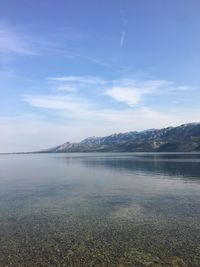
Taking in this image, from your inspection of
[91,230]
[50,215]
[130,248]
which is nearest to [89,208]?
[50,215]

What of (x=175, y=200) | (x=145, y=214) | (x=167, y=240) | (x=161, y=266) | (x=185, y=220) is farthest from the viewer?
(x=175, y=200)

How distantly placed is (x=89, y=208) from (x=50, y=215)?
8469 millimetres

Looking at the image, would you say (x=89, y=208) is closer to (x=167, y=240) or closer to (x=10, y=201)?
(x=10, y=201)

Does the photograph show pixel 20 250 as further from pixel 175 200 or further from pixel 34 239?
pixel 175 200

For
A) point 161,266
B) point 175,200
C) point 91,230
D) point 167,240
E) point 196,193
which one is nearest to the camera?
point 161,266

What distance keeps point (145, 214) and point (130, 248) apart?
17.3 m

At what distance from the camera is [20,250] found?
112 ft

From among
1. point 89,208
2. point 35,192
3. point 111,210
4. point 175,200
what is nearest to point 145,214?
point 111,210

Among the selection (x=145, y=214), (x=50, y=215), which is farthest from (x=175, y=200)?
(x=50, y=215)

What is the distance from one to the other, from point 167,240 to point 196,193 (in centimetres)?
3916

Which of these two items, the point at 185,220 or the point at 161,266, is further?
the point at 185,220

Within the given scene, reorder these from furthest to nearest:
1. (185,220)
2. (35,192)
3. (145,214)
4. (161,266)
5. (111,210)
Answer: (35,192) → (111,210) → (145,214) → (185,220) → (161,266)

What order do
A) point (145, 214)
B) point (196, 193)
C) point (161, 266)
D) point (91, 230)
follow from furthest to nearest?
point (196, 193) < point (145, 214) < point (91, 230) < point (161, 266)

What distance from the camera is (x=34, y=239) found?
37750 mm
